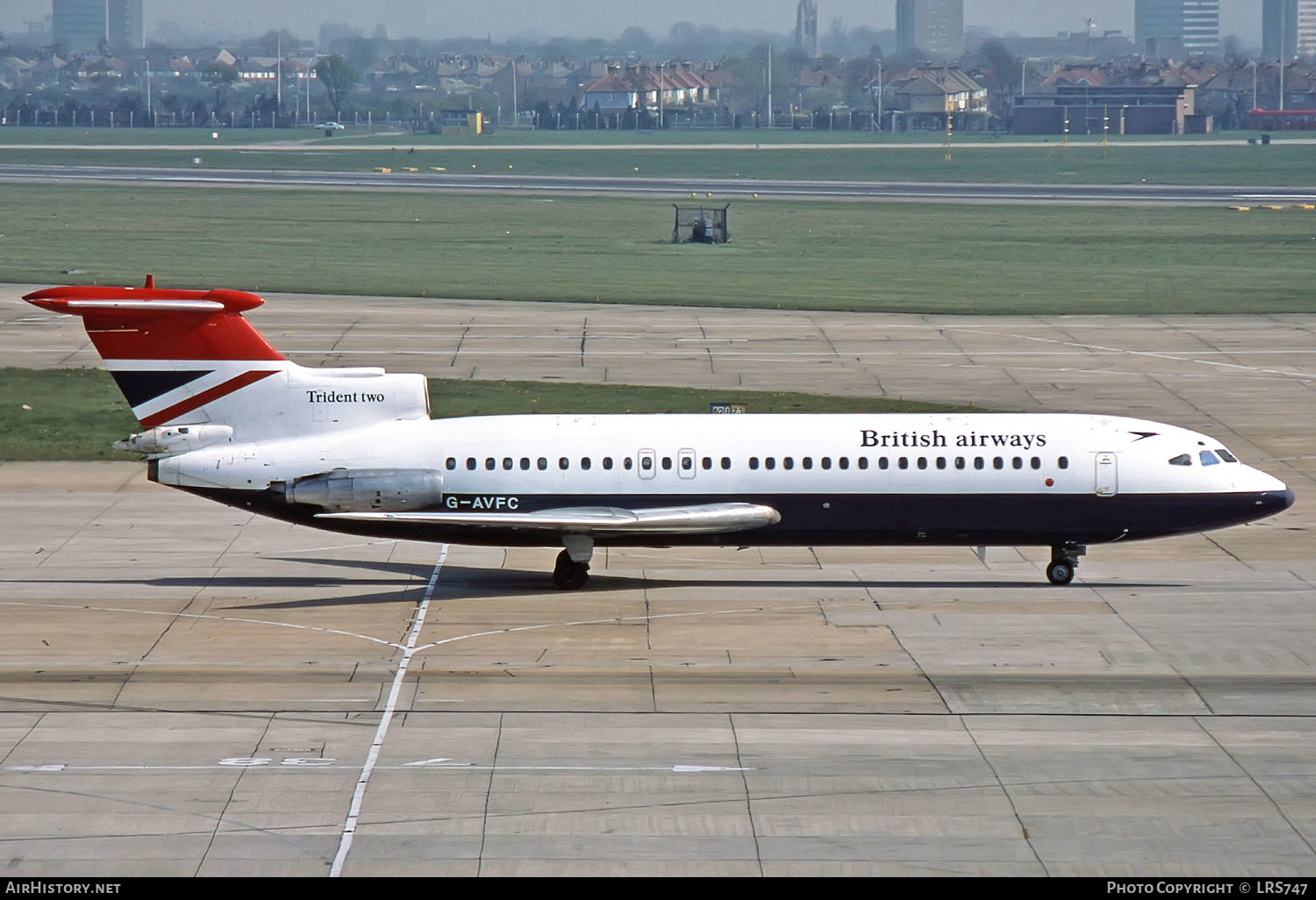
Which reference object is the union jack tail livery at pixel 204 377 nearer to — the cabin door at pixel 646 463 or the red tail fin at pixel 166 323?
the red tail fin at pixel 166 323

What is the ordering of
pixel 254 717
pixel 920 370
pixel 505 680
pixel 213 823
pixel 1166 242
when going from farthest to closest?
pixel 1166 242
pixel 920 370
pixel 505 680
pixel 254 717
pixel 213 823

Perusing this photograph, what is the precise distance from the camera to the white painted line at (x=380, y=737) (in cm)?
2114

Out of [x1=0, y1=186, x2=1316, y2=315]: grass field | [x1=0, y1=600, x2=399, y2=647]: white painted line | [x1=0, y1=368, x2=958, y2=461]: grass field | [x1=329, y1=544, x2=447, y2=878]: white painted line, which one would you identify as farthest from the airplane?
[x1=0, y1=186, x2=1316, y2=315]: grass field

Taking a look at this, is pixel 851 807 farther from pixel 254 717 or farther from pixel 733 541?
pixel 733 541

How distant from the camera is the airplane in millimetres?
34906

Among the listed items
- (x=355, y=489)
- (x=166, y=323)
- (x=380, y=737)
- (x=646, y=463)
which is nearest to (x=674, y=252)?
(x=646, y=463)

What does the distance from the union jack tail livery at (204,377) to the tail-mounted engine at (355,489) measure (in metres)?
1.12

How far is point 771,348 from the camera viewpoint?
71250 mm

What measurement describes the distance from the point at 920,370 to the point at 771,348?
25.9 feet

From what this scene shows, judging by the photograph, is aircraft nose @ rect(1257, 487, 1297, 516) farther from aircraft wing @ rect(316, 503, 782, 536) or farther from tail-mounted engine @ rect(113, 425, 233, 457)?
tail-mounted engine @ rect(113, 425, 233, 457)

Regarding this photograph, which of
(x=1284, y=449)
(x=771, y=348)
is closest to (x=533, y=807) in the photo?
(x=1284, y=449)

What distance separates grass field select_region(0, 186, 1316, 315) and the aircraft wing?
1986 inches

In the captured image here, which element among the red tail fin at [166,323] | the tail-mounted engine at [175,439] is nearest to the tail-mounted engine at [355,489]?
the tail-mounted engine at [175,439]

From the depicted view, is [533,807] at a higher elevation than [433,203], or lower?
lower
